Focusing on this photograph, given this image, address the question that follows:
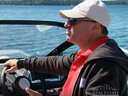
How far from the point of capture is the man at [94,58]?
1.17m

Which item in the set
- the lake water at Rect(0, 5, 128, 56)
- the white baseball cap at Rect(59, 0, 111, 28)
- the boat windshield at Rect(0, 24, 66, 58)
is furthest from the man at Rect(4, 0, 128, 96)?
the lake water at Rect(0, 5, 128, 56)

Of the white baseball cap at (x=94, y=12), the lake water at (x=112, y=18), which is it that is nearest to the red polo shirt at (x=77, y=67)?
the white baseball cap at (x=94, y=12)

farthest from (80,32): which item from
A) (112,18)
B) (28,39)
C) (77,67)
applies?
(112,18)

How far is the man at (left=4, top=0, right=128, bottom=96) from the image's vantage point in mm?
1169

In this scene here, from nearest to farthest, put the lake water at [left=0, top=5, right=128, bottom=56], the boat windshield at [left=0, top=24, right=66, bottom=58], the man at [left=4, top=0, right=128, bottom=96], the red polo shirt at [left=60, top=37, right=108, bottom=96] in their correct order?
1. the man at [left=4, top=0, right=128, bottom=96]
2. the red polo shirt at [left=60, top=37, right=108, bottom=96]
3. the boat windshield at [left=0, top=24, right=66, bottom=58]
4. the lake water at [left=0, top=5, right=128, bottom=56]

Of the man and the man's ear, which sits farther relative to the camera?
the man's ear

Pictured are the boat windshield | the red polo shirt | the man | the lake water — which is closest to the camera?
the man

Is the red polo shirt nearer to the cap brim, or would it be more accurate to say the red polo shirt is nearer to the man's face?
the man's face

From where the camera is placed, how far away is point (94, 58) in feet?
3.94

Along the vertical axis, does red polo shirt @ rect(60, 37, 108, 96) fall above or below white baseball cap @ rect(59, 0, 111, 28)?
below

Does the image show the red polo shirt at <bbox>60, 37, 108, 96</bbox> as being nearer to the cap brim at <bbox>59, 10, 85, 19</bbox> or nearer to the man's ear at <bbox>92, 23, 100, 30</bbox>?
the man's ear at <bbox>92, 23, 100, 30</bbox>

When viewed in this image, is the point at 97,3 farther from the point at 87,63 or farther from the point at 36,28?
the point at 36,28

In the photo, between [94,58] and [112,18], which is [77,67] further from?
[112,18]

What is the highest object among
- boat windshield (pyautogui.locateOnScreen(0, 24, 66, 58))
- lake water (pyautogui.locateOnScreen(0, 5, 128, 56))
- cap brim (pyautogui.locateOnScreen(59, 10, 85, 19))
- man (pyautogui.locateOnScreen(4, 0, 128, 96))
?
cap brim (pyautogui.locateOnScreen(59, 10, 85, 19))
